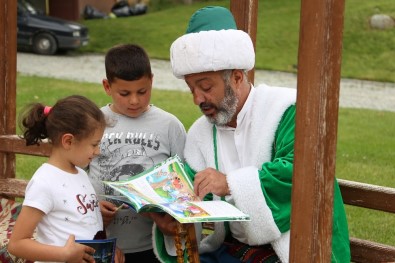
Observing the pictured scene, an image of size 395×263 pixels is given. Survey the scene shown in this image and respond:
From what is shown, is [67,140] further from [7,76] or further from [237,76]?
[7,76]

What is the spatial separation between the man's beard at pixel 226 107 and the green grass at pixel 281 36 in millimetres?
13957

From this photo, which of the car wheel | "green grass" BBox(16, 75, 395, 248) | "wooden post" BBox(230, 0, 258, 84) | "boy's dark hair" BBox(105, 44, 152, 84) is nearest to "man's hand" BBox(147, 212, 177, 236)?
"boy's dark hair" BBox(105, 44, 152, 84)

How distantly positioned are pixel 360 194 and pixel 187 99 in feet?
30.6

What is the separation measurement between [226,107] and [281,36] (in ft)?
56.2

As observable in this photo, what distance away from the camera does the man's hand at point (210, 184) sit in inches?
129

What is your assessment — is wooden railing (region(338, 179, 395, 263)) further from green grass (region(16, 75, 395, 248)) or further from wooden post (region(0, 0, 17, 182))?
wooden post (region(0, 0, 17, 182))

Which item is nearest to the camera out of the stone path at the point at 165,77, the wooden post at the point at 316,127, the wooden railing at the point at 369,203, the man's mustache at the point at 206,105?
the wooden post at the point at 316,127

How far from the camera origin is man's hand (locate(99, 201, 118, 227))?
3.59m

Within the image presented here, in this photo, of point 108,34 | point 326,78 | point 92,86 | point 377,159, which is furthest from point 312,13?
point 108,34

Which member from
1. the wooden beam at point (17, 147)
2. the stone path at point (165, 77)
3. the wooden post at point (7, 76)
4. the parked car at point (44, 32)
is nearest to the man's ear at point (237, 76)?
the wooden beam at point (17, 147)

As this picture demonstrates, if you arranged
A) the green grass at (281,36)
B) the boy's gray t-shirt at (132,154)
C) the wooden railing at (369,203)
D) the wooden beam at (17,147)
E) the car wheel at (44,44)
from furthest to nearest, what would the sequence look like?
the car wheel at (44,44), the green grass at (281,36), the wooden beam at (17,147), the wooden railing at (369,203), the boy's gray t-shirt at (132,154)

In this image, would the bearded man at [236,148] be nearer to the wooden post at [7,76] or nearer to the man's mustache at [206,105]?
the man's mustache at [206,105]

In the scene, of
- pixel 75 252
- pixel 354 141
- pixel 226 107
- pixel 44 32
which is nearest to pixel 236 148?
pixel 226 107

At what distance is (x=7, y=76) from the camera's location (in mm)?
5414
